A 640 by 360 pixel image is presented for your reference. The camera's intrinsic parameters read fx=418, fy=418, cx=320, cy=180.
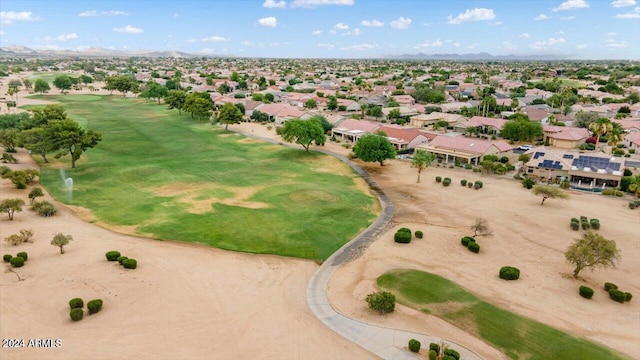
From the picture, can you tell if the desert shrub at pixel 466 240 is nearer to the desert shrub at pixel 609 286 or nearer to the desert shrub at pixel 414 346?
the desert shrub at pixel 609 286

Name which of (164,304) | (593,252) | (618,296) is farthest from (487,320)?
(164,304)

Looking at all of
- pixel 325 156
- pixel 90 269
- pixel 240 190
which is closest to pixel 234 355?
pixel 90 269

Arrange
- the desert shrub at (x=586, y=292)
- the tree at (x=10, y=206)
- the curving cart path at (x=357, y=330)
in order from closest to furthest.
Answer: the curving cart path at (x=357, y=330) < the desert shrub at (x=586, y=292) < the tree at (x=10, y=206)

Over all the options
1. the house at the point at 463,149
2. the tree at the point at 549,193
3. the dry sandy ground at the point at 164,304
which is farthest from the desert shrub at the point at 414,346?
the house at the point at 463,149

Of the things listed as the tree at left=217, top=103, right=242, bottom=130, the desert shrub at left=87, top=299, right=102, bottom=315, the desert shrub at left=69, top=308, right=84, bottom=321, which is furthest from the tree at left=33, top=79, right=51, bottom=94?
the desert shrub at left=69, top=308, right=84, bottom=321

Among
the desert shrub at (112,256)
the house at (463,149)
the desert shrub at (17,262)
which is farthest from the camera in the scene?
the house at (463,149)
